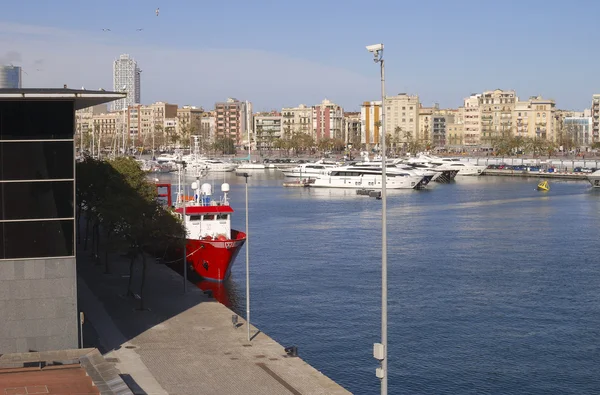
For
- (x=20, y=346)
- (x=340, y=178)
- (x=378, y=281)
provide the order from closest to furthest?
(x=20, y=346), (x=378, y=281), (x=340, y=178)

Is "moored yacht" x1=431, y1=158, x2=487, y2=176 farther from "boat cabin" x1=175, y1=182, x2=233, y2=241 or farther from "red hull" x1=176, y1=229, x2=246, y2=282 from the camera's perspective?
"red hull" x1=176, y1=229, x2=246, y2=282

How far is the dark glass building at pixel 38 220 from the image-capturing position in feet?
77.4

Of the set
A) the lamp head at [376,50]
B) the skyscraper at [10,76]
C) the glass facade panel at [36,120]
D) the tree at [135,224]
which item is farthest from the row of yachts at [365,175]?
the lamp head at [376,50]

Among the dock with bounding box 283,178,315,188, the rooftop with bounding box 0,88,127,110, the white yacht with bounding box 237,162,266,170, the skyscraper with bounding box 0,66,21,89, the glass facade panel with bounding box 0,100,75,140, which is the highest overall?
the skyscraper with bounding box 0,66,21,89

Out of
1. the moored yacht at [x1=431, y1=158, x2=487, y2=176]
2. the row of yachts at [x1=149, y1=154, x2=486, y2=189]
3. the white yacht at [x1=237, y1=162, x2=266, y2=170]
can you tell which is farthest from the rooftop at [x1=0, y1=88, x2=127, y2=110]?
the white yacht at [x1=237, y1=162, x2=266, y2=170]

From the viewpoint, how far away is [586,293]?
129ft

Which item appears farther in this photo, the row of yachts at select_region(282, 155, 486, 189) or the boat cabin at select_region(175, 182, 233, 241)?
the row of yachts at select_region(282, 155, 486, 189)

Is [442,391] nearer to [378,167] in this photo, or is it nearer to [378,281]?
[378,281]

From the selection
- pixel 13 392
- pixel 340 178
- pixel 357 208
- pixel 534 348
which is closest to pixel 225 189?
pixel 534 348

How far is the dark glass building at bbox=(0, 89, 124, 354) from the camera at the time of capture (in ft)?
77.4

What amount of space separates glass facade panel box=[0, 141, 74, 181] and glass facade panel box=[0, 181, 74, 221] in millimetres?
196

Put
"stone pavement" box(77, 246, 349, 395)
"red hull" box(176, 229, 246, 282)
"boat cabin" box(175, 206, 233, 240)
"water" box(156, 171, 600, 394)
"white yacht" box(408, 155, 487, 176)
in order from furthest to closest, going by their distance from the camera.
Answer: "white yacht" box(408, 155, 487, 176) < "boat cabin" box(175, 206, 233, 240) < "red hull" box(176, 229, 246, 282) < "water" box(156, 171, 600, 394) < "stone pavement" box(77, 246, 349, 395)

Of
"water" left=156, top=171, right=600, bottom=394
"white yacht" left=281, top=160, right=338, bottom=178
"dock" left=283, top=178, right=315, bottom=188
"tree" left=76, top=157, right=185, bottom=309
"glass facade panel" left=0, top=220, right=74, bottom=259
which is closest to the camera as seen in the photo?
"glass facade panel" left=0, top=220, right=74, bottom=259

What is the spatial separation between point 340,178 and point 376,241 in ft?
183
